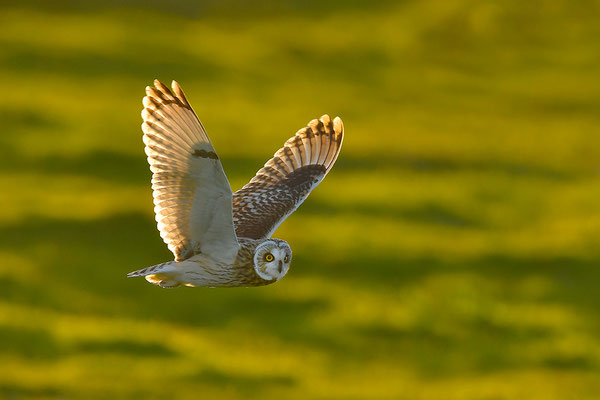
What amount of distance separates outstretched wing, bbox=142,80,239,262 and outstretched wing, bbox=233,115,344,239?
0.70 m

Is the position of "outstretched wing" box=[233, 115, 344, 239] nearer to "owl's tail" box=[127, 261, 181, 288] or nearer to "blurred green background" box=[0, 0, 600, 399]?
"owl's tail" box=[127, 261, 181, 288]

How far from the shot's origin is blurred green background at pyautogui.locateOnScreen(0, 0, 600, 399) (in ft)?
109

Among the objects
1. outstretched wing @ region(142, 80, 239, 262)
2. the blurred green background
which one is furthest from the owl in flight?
the blurred green background

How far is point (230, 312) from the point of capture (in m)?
35.3

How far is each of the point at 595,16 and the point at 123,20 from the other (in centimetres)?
2968

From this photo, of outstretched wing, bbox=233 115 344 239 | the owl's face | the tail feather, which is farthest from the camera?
outstretched wing, bbox=233 115 344 239

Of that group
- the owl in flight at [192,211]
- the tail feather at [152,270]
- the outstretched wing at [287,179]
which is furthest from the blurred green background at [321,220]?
the tail feather at [152,270]

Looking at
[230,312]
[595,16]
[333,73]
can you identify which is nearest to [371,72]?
[333,73]

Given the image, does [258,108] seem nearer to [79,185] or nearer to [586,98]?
[79,185]

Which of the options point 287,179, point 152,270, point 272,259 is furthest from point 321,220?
point 152,270

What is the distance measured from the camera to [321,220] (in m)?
39.3

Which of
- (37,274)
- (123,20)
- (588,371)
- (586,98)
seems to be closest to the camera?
(588,371)

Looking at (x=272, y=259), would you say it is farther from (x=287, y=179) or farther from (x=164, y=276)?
(x=287, y=179)

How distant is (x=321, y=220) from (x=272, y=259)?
33.8 m
